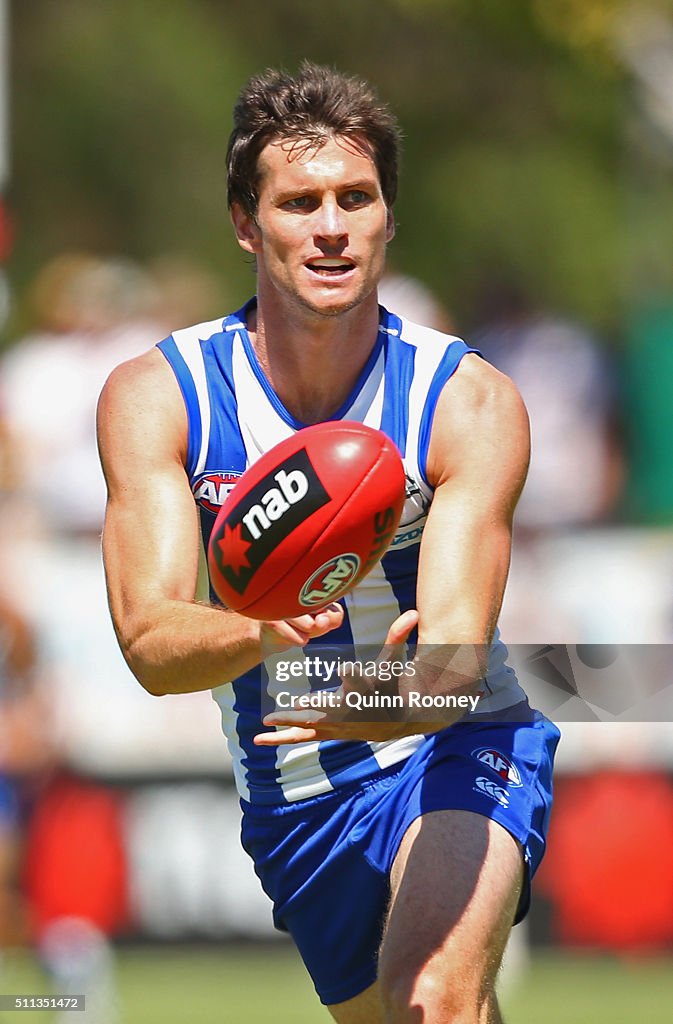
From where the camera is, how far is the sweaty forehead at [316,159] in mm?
4773

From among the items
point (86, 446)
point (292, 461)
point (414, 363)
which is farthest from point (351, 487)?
point (86, 446)

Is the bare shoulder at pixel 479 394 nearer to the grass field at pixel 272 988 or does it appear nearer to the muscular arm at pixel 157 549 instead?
the muscular arm at pixel 157 549

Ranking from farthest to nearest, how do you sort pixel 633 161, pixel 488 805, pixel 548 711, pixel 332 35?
1. pixel 332 35
2. pixel 633 161
3. pixel 548 711
4. pixel 488 805

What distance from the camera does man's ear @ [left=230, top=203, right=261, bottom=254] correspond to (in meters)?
5.00

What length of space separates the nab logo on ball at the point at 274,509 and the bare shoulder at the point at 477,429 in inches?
26.0

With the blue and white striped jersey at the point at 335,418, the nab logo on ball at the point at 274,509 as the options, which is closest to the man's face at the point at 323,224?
the blue and white striped jersey at the point at 335,418

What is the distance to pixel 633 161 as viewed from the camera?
1093cm

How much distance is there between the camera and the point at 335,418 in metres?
4.88

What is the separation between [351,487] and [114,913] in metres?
5.49

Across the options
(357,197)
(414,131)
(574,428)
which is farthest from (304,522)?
(414,131)

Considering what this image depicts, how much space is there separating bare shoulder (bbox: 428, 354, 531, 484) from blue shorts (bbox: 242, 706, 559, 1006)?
704 millimetres

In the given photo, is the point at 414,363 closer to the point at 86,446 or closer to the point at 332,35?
the point at 86,446

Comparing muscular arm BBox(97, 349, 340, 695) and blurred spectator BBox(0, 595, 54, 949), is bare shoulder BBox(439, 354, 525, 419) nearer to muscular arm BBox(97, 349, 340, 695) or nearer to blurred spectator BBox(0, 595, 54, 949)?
muscular arm BBox(97, 349, 340, 695)

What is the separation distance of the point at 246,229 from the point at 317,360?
45 centimetres
